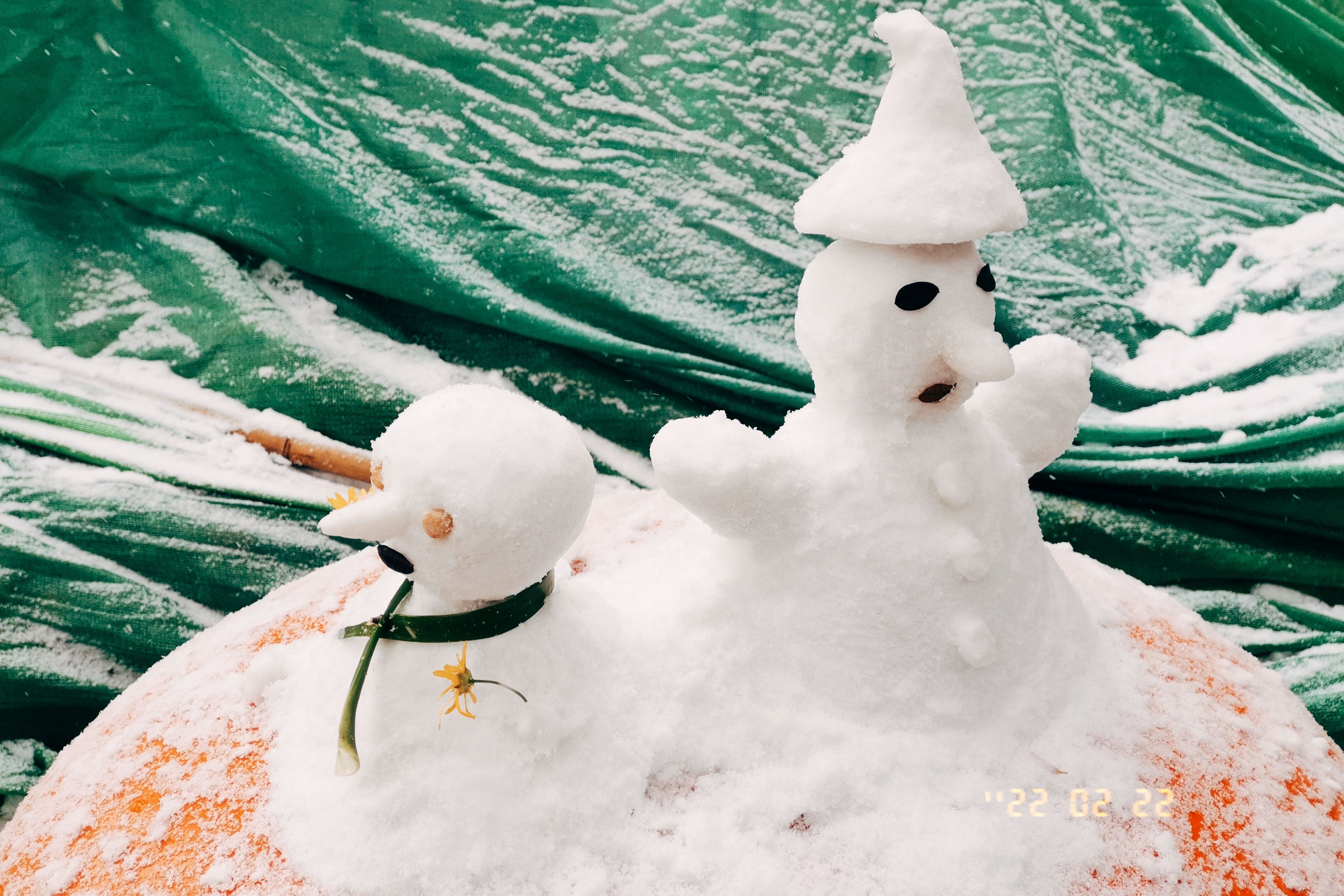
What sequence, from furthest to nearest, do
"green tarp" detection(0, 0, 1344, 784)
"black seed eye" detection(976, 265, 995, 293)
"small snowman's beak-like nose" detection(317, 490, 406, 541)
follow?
"green tarp" detection(0, 0, 1344, 784) < "black seed eye" detection(976, 265, 995, 293) < "small snowman's beak-like nose" detection(317, 490, 406, 541)

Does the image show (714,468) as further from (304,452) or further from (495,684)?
(304,452)

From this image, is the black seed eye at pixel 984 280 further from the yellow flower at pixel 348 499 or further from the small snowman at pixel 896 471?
the yellow flower at pixel 348 499

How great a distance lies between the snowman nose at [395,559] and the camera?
2.35 ft

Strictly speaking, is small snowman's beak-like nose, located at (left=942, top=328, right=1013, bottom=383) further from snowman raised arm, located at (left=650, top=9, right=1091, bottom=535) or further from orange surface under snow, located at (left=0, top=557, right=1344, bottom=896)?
orange surface under snow, located at (left=0, top=557, right=1344, bottom=896)

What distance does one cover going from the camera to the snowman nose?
2.35 feet

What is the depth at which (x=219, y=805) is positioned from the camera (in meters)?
0.81

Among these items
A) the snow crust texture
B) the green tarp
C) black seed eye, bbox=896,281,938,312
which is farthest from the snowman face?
the green tarp

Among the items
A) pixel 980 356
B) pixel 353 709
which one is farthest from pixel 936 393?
pixel 353 709

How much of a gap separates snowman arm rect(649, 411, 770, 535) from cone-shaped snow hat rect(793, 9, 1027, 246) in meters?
0.17

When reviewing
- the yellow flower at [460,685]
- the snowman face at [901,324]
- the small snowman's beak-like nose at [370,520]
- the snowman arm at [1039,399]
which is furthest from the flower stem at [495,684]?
the snowman arm at [1039,399]

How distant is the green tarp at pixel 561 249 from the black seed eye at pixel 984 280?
79 cm

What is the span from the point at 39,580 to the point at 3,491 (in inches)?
5.4

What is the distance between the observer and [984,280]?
30.9 inches

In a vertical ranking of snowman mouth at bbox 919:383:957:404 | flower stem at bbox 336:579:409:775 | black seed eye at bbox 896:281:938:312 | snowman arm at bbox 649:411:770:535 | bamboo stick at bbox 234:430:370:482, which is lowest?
bamboo stick at bbox 234:430:370:482
